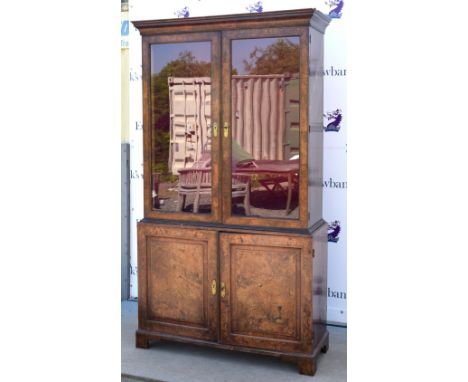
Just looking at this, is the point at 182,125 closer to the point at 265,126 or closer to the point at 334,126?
the point at 265,126

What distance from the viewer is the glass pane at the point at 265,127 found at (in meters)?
3.24

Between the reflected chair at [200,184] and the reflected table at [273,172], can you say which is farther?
the reflected chair at [200,184]

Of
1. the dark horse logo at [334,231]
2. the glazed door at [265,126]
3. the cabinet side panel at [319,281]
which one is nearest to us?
the glazed door at [265,126]

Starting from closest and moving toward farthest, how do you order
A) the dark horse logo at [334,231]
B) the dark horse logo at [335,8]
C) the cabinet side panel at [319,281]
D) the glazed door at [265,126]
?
the glazed door at [265,126] < the cabinet side panel at [319,281] < the dark horse logo at [335,8] < the dark horse logo at [334,231]

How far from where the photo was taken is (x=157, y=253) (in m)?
3.62

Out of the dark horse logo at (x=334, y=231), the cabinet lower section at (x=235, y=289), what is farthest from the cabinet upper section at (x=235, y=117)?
the dark horse logo at (x=334, y=231)

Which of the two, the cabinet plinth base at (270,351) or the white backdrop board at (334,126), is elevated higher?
the white backdrop board at (334,126)

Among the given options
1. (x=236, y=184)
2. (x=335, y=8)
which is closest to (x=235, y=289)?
(x=236, y=184)

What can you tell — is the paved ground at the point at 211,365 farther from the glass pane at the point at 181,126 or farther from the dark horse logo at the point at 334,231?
the glass pane at the point at 181,126

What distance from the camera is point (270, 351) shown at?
3.35 m
